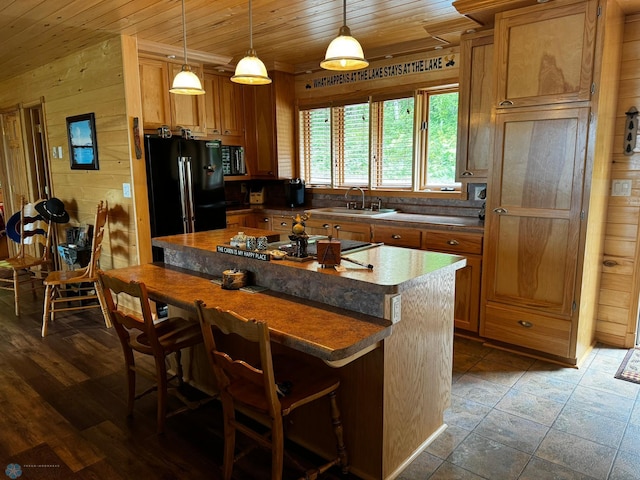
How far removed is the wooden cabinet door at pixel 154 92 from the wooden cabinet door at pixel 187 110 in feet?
0.21

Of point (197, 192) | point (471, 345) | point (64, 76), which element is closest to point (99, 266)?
point (197, 192)

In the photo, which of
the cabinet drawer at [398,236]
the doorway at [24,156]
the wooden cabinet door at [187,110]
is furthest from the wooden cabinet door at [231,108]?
the cabinet drawer at [398,236]

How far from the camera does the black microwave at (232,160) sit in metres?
4.97

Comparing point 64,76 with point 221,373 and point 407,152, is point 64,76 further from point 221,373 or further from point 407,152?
point 221,373

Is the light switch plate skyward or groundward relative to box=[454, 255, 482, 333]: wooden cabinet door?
skyward

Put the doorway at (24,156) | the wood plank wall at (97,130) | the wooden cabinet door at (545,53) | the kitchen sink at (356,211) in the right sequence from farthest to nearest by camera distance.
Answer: the doorway at (24,156)
the kitchen sink at (356,211)
the wood plank wall at (97,130)
the wooden cabinet door at (545,53)

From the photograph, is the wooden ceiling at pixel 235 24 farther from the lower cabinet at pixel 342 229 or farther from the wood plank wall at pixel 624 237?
the lower cabinet at pixel 342 229

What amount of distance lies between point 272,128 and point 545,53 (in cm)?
298

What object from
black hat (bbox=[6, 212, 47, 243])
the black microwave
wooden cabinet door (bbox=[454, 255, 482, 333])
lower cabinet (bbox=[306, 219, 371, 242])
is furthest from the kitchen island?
black hat (bbox=[6, 212, 47, 243])

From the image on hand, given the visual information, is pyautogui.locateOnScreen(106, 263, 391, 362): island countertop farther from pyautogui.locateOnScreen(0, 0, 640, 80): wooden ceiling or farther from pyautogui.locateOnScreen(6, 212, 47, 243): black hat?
pyautogui.locateOnScreen(6, 212, 47, 243): black hat

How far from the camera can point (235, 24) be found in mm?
3543

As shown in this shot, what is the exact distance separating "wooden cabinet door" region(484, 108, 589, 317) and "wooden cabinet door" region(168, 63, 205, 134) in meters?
2.93

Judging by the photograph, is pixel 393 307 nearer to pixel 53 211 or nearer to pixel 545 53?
pixel 545 53

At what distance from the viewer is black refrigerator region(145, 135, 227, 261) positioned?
3990 millimetres
